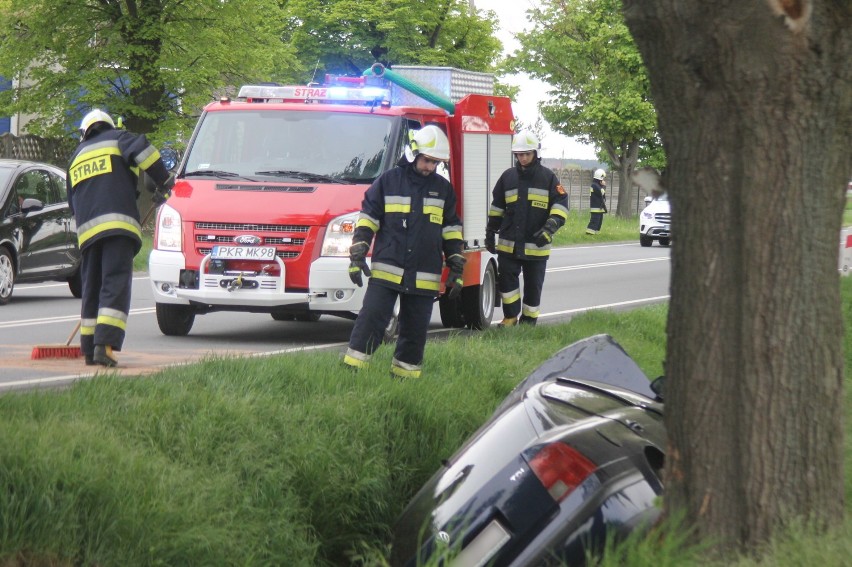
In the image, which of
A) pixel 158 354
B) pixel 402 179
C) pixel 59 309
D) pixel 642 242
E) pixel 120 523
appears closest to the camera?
pixel 120 523

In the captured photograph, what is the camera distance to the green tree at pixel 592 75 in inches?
1779

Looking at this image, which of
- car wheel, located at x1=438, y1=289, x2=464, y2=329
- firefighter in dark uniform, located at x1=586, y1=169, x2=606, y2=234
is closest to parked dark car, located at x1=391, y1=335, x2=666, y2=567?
car wheel, located at x1=438, y1=289, x2=464, y2=329

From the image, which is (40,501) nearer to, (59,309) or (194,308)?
(194,308)

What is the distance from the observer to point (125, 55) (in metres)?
25.2

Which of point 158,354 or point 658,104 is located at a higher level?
point 658,104

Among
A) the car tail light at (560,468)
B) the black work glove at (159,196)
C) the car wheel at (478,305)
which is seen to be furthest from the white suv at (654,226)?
the car tail light at (560,468)

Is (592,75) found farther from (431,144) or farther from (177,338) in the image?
(431,144)

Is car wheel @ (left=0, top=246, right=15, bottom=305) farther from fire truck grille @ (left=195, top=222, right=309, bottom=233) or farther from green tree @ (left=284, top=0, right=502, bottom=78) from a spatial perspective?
green tree @ (left=284, top=0, right=502, bottom=78)

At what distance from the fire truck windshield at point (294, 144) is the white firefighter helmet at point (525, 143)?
1.10 m

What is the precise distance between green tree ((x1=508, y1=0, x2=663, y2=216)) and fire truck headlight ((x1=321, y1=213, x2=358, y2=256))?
34.7 m

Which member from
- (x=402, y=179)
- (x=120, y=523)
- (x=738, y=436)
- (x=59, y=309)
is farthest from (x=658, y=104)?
(x=59, y=309)

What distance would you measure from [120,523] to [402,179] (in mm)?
4211

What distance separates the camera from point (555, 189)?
11727mm

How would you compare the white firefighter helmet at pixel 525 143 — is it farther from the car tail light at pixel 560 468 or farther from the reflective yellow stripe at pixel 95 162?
the car tail light at pixel 560 468
